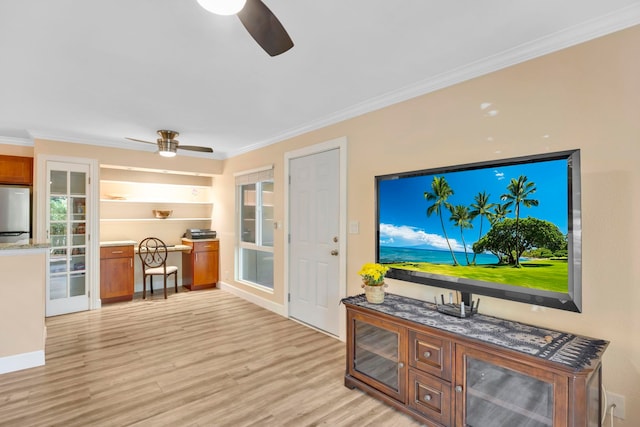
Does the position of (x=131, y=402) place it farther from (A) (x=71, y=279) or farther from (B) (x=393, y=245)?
(A) (x=71, y=279)

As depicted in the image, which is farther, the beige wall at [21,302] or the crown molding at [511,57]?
the beige wall at [21,302]

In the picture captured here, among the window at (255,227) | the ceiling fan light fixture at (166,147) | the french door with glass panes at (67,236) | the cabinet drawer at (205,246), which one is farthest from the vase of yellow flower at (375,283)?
the french door with glass panes at (67,236)

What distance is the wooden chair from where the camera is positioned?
5008 millimetres

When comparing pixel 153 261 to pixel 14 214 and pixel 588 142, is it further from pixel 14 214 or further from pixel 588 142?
pixel 588 142

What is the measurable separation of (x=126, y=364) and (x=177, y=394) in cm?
81

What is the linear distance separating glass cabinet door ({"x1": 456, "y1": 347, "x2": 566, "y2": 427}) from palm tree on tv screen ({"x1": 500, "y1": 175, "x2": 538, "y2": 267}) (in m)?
0.62

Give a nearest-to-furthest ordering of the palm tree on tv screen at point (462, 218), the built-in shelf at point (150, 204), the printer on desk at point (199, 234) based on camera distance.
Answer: the palm tree on tv screen at point (462, 218) → the built-in shelf at point (150, 204) → the printer on desk at point (199, 234)

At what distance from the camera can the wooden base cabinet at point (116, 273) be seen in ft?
15.3

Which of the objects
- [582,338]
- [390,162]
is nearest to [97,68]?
[390,162]

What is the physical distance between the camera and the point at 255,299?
479cm

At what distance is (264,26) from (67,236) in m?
4.55

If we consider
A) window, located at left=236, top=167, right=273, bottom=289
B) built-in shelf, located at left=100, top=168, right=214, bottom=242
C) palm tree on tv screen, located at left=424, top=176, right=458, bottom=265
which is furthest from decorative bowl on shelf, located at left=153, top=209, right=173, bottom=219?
palm tree on tv screen, located at left=424, top=176, right=458, bottom=265

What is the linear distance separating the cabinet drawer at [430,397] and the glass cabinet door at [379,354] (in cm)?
8

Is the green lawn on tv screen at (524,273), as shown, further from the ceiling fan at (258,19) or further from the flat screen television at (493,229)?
the ceiling fan at (258,19)
